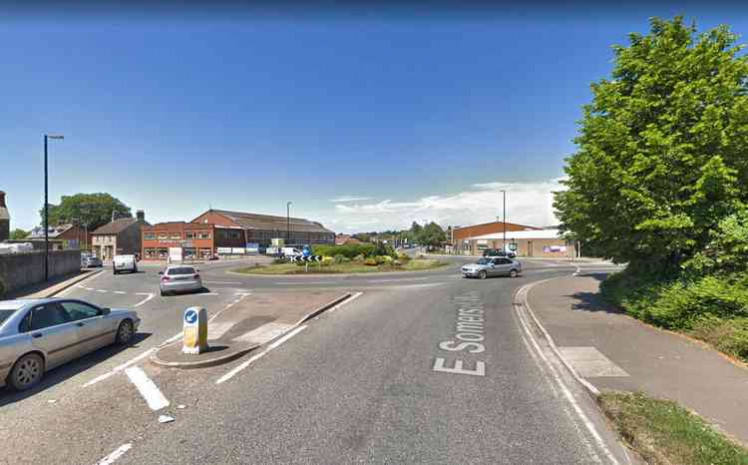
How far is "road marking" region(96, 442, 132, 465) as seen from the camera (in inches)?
159

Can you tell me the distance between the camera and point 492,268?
2677 cm

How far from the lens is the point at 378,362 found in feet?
24.3

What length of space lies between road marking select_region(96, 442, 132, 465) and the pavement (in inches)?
261

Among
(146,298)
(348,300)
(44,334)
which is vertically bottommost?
(146,298)

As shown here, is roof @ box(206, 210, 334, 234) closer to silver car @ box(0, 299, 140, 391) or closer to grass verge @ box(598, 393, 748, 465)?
silver car @ box(0, 299, 140, 391)

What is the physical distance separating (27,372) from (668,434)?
9378 mm

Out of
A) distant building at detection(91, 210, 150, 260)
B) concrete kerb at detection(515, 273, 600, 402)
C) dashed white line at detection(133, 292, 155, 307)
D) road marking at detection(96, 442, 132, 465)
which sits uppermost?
distant building at detection(91, 210, 150, 260)

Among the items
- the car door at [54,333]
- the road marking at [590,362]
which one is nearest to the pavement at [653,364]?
the road marking at [590,362]

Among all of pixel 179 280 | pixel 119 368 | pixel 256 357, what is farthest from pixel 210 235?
pixel 256 357

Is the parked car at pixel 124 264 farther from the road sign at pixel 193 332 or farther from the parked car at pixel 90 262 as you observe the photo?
the road sign at pixel 193 332

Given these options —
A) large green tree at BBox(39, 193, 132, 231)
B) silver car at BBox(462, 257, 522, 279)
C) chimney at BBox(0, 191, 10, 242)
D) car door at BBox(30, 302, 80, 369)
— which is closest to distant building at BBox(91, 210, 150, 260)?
chimney at BBox(0, 191, 10, 242)

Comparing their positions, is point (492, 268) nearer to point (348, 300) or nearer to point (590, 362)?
point (348, 300)

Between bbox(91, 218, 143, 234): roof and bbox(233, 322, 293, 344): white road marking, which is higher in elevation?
bbox(91, 218, 143, 234): roof

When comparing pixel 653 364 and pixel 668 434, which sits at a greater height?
pixel 668 434
